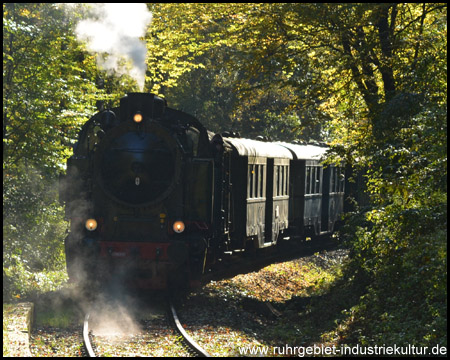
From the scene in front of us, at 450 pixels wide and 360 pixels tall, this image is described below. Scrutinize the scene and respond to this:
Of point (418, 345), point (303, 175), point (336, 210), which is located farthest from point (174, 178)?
point (336, 210)

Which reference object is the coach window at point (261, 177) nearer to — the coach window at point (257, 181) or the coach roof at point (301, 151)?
the coach window at point (257, 181)

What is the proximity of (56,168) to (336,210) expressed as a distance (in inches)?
496

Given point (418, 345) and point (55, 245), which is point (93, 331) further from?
point (55, 245)

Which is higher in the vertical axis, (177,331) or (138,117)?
(138,117)

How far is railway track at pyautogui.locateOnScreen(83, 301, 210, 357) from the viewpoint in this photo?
9211 mm

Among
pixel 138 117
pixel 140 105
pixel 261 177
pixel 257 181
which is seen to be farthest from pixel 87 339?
pixel 261 177

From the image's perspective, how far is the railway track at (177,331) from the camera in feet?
30.2

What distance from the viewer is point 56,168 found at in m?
14.0

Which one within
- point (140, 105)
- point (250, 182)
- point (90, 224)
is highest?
point (140, 105)

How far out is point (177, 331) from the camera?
10617 mm

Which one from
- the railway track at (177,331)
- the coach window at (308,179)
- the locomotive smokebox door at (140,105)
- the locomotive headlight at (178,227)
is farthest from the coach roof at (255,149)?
the railway track at (177,331)

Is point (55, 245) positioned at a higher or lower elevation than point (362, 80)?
lower

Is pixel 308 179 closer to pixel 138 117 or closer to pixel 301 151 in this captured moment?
pixel 301 151

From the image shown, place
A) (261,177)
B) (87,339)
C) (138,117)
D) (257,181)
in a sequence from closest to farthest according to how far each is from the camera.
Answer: (87,339) → (138,117) → (257,181) → (261,177)
